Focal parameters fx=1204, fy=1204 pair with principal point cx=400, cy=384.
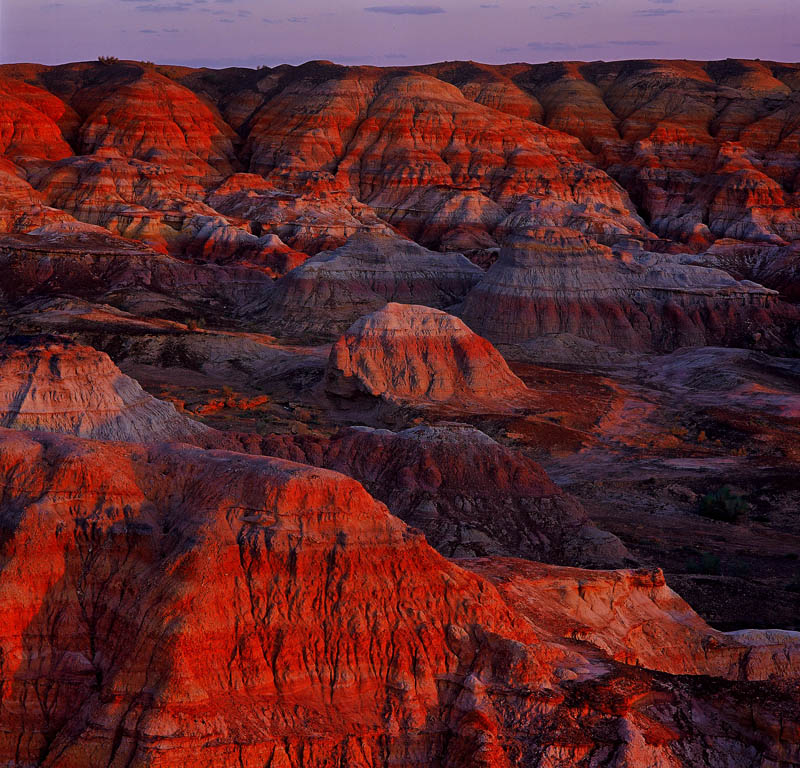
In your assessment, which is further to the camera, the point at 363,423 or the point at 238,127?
the point at 238,127

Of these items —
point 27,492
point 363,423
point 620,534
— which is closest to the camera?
point 27,492

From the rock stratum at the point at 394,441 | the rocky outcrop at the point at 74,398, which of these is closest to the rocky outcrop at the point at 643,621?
the rock stratum at the point at 394,441

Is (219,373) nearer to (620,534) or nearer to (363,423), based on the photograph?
(363,423)

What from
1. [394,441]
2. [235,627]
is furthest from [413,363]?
[235,627]

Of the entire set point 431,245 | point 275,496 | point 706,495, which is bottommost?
point 431,245

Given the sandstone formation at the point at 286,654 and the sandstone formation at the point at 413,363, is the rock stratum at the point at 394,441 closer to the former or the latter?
the sandstone formation at the point at 286,654

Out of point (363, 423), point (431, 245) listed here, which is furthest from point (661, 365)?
point (431, 245)
